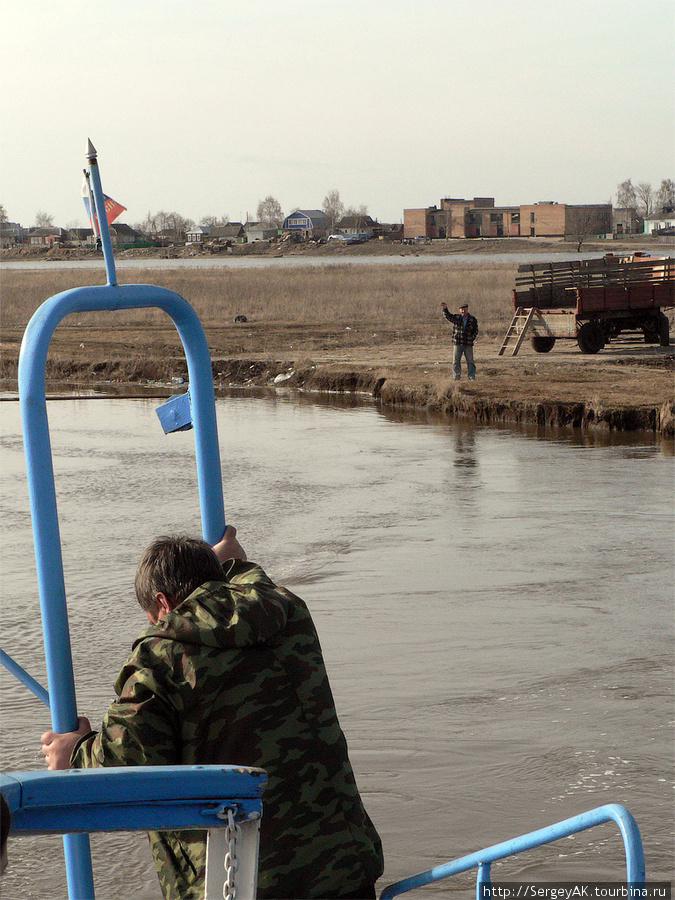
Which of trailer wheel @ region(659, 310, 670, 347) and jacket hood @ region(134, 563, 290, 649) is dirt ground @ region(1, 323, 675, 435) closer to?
trailer wheel @ region(659, 310, 670, 347)

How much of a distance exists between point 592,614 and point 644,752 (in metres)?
2.32

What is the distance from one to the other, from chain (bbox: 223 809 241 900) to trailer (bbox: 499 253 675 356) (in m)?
22.5

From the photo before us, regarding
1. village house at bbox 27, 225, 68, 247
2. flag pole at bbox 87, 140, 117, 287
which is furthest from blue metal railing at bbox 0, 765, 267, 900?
village house at bbox 27, 225, 68, 247

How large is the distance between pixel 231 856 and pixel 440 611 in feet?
22.1

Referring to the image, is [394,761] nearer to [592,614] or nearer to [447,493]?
[592,614]

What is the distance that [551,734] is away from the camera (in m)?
5.98

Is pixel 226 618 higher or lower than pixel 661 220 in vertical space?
higher

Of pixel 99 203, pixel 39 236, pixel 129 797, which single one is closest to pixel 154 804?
pixel 129 797

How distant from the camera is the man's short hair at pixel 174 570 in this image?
226 cm

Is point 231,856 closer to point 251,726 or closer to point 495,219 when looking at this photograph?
point 251,726

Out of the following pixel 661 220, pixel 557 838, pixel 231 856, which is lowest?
pixel 661 220

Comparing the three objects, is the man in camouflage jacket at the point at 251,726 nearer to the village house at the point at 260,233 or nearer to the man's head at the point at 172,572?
the man's head at the point at 172,572

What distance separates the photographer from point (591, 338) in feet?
78.2

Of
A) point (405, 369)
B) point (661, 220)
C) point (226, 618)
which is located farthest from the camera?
point (661, 220)
